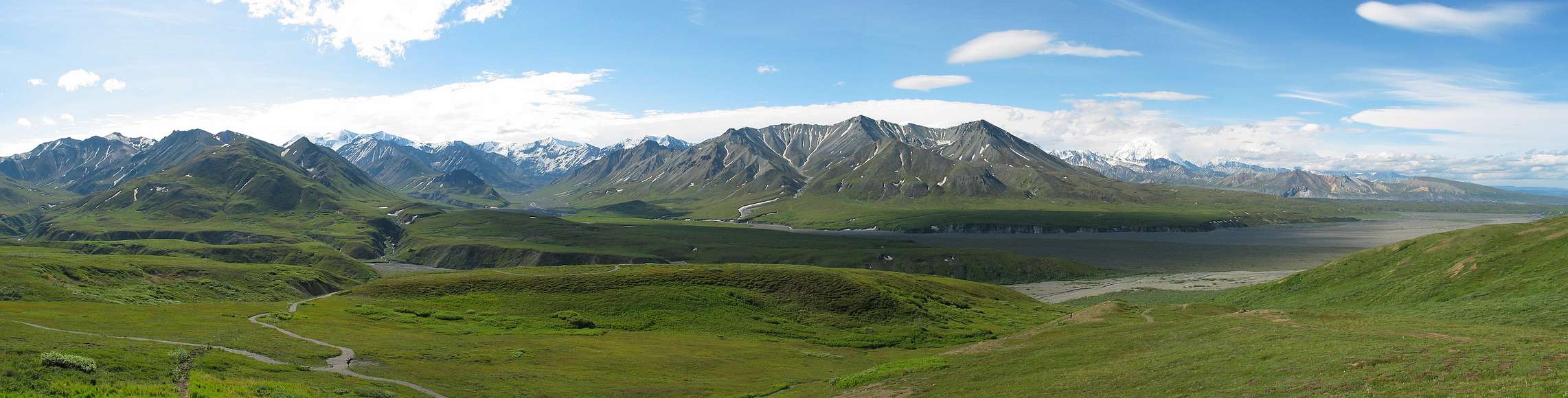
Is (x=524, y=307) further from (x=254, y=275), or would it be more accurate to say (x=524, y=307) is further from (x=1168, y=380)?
(x=254, y=275)

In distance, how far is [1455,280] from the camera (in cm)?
7662

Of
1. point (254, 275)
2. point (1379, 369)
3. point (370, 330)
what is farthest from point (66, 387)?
point (254, 275)

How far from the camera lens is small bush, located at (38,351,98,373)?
3809 centimetres

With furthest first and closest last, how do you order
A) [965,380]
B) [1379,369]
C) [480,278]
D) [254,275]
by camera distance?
[254,275], [480,278], [965,380], [1379,369]

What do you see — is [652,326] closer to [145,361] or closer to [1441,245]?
[145,361]

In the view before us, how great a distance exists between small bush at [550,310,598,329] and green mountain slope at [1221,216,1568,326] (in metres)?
84.0

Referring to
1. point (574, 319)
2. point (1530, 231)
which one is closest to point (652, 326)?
point (574, 319)

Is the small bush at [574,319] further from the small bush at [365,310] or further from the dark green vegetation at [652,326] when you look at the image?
the small bush at [365,310]

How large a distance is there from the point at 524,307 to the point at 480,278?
21738 millimetres

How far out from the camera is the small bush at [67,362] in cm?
3809

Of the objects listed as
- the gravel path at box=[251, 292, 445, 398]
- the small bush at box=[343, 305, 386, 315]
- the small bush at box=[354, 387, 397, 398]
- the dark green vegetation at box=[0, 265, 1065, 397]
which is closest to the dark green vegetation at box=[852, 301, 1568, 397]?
the dark green vegetation at box=[0, 265, 1065, 397]

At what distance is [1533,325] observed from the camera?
51.9 m

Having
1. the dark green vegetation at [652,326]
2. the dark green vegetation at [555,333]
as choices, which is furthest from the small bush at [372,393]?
the dark green vegetation at [652,326]

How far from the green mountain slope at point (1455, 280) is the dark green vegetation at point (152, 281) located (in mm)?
152694
